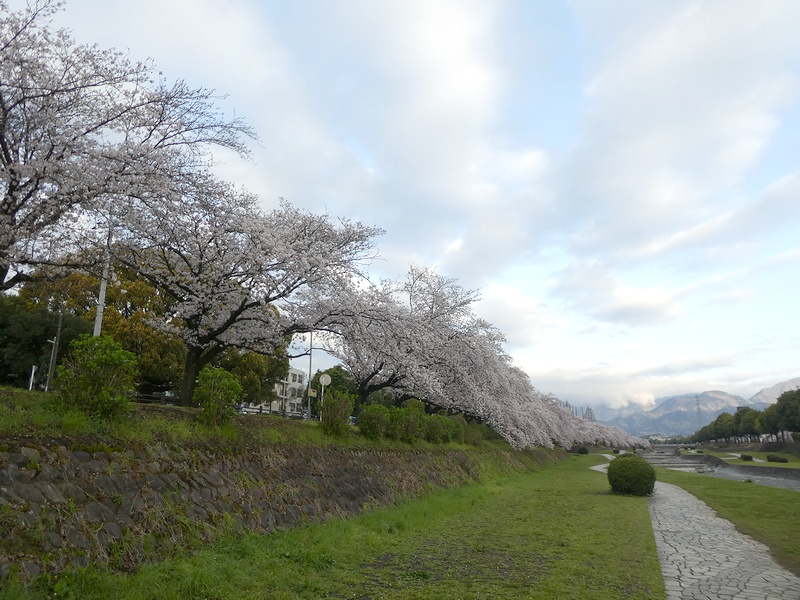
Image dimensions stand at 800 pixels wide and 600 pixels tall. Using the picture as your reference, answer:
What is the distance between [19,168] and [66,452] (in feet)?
18.5

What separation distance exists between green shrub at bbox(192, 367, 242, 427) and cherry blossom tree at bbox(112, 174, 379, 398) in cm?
377

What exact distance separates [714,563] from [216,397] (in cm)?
996

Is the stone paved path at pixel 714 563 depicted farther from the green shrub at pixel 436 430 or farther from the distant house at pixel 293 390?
the distant house at pixel 293 390

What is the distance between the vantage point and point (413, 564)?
336 inches

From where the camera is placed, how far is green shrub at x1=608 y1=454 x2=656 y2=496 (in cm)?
2028

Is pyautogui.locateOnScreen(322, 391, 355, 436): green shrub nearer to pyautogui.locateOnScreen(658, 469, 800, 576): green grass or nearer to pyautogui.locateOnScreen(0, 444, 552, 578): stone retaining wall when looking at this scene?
pyautogui.locateOnScreen(0, 444, 552, 578): stone retaining wall

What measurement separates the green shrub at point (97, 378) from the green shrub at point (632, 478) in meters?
18.7

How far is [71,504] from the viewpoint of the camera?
241 inches

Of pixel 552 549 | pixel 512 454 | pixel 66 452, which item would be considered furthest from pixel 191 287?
pixel 512 454

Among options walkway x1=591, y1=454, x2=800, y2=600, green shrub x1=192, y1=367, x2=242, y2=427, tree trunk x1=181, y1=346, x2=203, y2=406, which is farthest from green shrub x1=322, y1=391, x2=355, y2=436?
walkway x1=591, y1=454, x2=800, y2=600

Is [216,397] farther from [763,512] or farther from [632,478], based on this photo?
[632,478]

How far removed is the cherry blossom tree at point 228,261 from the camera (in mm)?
13344

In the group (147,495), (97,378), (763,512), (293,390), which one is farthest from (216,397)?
(293,390)

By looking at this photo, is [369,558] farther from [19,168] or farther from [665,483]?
[665,483]
